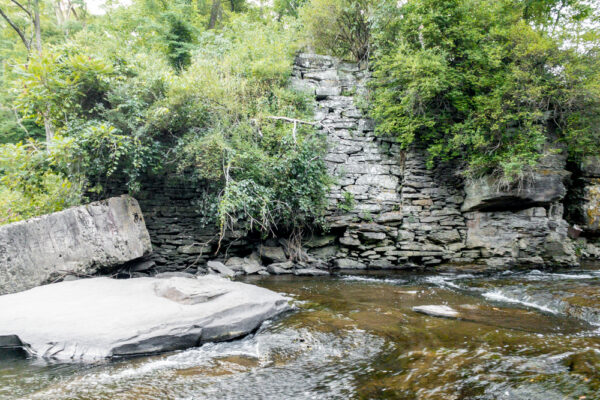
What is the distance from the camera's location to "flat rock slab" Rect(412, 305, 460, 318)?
4578 millimetres

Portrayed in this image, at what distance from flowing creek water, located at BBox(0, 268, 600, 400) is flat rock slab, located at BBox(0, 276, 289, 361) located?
0.17 metres

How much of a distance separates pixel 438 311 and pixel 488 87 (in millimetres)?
6723

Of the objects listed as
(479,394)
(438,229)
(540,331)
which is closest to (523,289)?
(540,331)

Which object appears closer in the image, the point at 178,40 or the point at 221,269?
the point at 221,269

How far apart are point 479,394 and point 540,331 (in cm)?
196

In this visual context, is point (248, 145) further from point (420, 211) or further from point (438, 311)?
point (438, 311)

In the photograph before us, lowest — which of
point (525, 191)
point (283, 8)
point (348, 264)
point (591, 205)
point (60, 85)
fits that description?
point (348, 264)

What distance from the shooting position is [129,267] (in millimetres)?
7562

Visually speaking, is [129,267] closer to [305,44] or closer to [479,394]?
[479,394]

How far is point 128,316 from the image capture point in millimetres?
4020

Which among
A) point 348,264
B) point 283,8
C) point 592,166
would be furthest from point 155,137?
point 283,8

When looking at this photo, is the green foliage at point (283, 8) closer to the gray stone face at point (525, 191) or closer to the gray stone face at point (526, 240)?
the gray stone face at point (525, 191)

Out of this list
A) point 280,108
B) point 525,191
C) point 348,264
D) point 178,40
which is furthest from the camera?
point 178,40

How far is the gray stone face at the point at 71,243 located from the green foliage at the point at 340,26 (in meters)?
8.40
